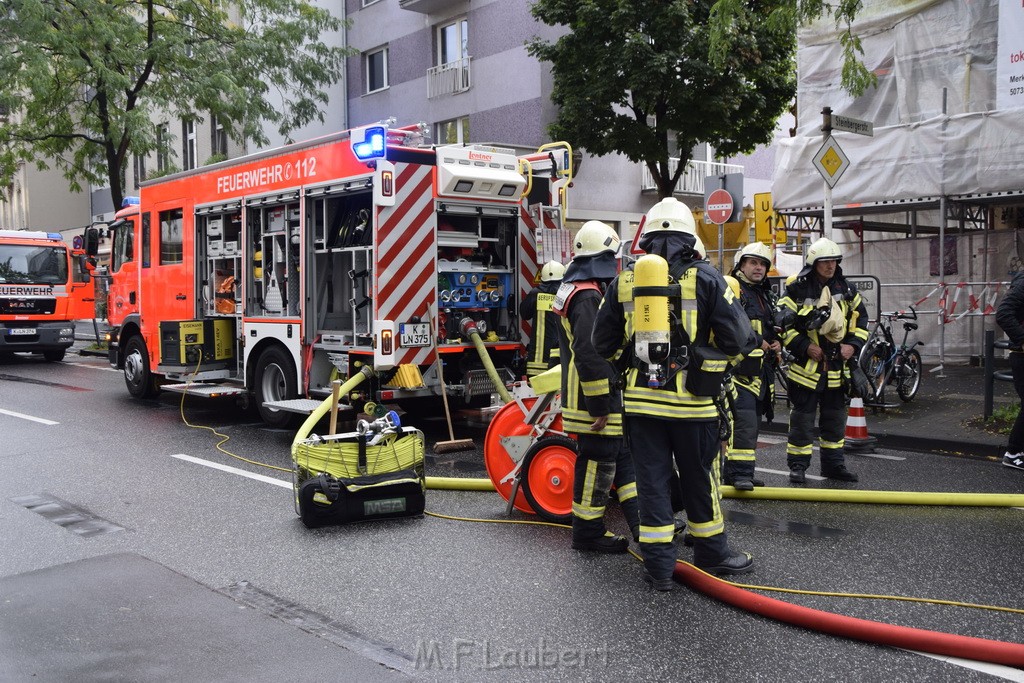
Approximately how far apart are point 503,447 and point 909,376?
666 cm

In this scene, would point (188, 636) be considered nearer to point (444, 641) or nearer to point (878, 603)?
point (444, 641)

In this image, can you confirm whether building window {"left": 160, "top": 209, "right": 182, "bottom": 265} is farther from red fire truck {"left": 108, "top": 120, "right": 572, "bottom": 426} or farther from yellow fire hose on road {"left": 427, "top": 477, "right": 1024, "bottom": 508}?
yellow fire hose on road {"left": 427, "top": 477, "right": 1024, "bottom": 508}

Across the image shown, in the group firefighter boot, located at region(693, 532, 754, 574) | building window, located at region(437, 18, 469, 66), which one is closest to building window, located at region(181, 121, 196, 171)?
building window, located at region(437, 18, 469, 66)

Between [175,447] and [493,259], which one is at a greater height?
[493,259]

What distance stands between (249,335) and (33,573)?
5647 millimetres

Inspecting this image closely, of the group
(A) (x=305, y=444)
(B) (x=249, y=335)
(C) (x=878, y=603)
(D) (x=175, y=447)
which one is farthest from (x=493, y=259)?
(C) (x=878, y=603)

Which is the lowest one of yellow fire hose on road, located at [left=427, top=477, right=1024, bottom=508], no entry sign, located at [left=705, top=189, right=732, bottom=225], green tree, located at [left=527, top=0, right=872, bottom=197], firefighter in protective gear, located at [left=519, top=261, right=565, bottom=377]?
yellow fire hose on road, located at [left=427, top=477, right=1024, bottom=508]

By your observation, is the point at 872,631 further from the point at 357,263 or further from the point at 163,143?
the point at 163,143

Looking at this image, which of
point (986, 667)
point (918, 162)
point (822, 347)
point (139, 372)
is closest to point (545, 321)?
point (822, 347)

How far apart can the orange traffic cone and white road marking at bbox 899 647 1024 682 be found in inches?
197

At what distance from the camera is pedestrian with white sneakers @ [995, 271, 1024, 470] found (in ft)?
24.7

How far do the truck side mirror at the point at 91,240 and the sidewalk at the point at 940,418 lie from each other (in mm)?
9685

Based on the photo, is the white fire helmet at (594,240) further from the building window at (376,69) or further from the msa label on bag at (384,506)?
the building window at (376,69)

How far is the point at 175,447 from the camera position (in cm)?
929
